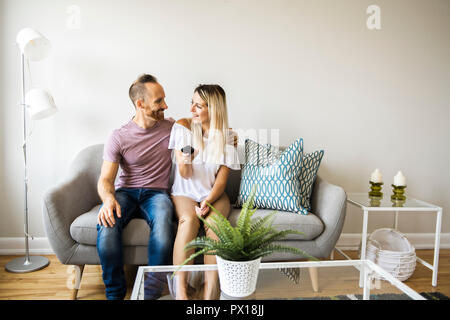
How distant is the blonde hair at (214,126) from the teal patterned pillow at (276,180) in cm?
23

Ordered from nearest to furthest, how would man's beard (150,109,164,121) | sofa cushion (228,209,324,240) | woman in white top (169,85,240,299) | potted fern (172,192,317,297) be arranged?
1. potted fern (172,192,317,297)
2. sofa cushion (228,209,324,240)
3. woman in white top (169,85,240,299)
4. man's beard (150,109,164,121)

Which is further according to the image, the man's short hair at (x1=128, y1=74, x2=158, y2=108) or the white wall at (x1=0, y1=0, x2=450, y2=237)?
the white wall at (x1=0, y1=0, x2=450, y2=237)

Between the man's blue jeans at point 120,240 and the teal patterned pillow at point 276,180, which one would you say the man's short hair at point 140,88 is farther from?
the teal patterned pillow at point 276,180

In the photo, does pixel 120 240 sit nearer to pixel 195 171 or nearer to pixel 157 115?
pixel 195 171

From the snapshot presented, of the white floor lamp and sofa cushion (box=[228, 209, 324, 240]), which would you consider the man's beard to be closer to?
the white floor lamp

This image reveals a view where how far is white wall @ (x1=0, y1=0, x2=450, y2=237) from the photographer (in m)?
2.31

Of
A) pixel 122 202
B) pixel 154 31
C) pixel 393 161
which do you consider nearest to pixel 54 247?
pixel 122 202

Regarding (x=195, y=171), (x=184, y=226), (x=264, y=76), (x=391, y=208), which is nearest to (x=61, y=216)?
(x=184, y=226)

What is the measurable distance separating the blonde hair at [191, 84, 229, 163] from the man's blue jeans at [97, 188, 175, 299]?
0.37m

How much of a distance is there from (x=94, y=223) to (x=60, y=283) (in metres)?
0.52

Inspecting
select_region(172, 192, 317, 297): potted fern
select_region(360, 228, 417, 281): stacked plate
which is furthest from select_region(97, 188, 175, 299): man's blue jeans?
select_region(360, 228, 417, 281): stacked plate

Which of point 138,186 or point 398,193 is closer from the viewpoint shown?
A: point 138,186

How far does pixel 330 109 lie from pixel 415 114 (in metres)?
0.65

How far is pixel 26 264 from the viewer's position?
215 cm
